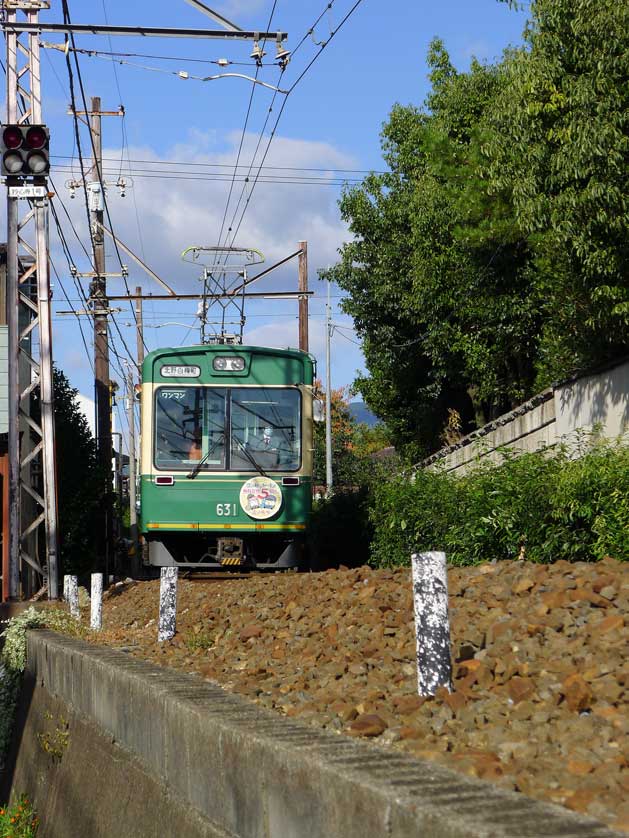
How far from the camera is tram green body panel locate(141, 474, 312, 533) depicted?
1688 centimetres

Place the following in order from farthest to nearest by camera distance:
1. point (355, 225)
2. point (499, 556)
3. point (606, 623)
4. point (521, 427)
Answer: point (355, 225) → point (521, 427) → point (499, 556) → point (606, 623)

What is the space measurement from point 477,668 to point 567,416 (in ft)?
53.2

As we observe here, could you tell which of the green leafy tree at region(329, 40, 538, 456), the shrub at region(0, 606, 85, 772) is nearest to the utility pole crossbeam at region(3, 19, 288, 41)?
the shrub at region(0, 606, 85, 772)

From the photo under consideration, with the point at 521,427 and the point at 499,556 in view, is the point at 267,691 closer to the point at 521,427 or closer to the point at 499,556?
the point at 499,556

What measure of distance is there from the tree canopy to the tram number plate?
5.46m

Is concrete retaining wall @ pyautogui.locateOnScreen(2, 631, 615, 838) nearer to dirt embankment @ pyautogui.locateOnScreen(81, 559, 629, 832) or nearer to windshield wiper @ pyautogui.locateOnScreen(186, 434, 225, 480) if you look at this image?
dirt embankment @ pyautogui.locateOnScreen(81, 559, 629, 832)

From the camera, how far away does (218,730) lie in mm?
4332

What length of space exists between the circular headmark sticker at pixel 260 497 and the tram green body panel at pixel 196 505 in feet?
0.25

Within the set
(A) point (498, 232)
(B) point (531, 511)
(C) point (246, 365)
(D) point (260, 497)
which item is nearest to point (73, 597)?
(D) point (260, 497)

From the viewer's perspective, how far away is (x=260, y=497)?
17000mm

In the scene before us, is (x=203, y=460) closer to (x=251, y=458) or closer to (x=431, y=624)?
(x=251, y=458)

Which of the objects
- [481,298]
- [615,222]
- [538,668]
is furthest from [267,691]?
[481,298]

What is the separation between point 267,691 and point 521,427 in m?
19.0

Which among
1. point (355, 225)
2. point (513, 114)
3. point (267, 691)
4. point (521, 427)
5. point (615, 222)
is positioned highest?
point (355, 225)
